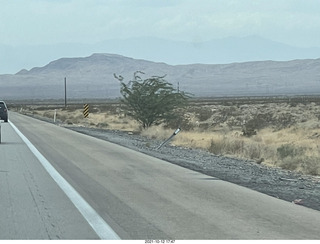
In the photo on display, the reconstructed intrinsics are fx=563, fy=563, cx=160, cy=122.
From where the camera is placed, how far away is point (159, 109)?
42.3 meters

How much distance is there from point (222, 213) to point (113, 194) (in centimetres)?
281

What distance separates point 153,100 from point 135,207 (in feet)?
106

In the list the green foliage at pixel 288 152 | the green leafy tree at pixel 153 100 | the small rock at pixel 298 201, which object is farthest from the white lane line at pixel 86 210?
the green leafy tree at pixel 153 100

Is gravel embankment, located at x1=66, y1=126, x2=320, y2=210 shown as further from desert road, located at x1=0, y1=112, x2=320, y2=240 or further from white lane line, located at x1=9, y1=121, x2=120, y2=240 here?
white lane line, located at x1=9, y1=121, x2=120, y2=240

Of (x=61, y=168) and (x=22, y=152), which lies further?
(x=22, y=152)

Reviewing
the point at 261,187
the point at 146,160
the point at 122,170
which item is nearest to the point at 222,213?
the point at 261,187

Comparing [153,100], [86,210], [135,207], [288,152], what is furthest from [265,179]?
[153,100]

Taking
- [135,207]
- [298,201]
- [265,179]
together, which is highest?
[135,207]

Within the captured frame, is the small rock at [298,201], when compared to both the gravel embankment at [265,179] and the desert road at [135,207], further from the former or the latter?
the desert road at [135,207]

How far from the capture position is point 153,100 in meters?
41.9

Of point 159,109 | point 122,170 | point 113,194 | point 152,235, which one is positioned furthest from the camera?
point 159,109

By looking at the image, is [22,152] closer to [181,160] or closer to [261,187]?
[181,160]

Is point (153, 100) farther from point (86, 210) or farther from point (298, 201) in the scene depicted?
point (86, 210)

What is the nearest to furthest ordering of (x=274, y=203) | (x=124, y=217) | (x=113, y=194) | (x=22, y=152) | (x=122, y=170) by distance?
1. (x=124, y=217)
2. (x=274, y=203)
3. (x=113, y=194)
4. (x=122, y=170)
5. (x=22, y=152)
